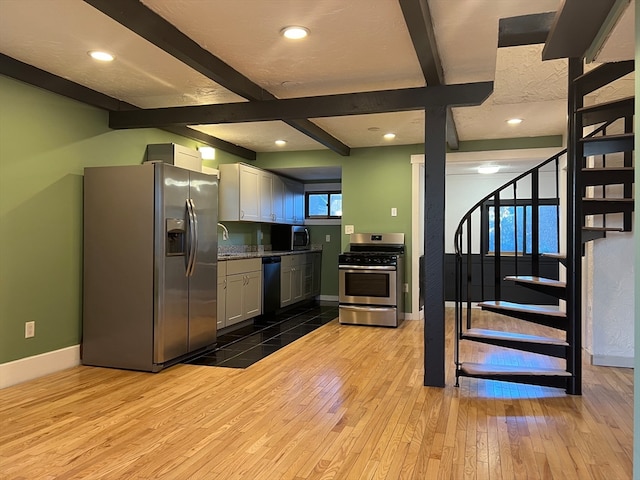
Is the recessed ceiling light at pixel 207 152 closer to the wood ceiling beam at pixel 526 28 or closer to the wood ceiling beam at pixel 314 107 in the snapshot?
the wood ceiling beam at pixel 314 107

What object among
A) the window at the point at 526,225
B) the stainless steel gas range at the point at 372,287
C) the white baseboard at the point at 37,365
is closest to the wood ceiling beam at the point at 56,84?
the white baseboard at the point at 37,365

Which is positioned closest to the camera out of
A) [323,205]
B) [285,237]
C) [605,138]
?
[605,138]

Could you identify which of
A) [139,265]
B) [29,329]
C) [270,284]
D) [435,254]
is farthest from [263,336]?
[435,254]

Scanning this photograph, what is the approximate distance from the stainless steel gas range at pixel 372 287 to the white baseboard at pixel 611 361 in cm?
221

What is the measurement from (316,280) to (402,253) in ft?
7.05

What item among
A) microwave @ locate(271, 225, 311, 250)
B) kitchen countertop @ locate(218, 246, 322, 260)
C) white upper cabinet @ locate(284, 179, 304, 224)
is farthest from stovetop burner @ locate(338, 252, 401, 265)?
white upper cabinet @ locate(284, 179, 304, 224)

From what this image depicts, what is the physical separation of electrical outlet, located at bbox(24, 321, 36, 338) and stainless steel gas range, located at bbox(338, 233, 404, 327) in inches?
135

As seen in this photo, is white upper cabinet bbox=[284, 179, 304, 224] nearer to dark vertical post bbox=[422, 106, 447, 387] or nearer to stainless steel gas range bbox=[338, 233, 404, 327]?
stainless steel gas range bbox=[338, 233, 404, 327]

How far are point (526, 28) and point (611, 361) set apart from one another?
303 centimetres

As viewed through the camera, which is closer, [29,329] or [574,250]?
[574,250]

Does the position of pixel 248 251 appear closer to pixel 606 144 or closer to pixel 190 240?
pixel 190 240

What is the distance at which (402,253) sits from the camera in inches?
246

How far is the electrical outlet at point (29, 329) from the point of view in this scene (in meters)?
3.61

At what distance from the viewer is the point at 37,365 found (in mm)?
3678
